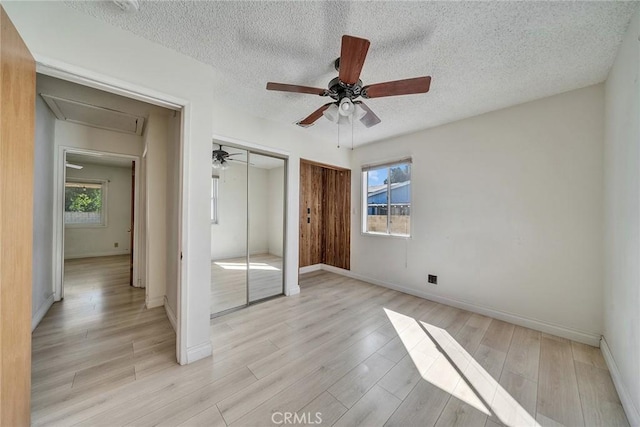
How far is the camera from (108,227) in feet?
21.0

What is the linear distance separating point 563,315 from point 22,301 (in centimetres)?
426

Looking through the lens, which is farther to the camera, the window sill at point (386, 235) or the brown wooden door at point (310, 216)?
the brown wooden door at point (310, 216)

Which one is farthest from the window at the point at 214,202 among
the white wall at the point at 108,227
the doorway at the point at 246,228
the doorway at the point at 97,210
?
the white wall at the point at 108,227

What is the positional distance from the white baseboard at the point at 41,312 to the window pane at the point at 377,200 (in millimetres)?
4368

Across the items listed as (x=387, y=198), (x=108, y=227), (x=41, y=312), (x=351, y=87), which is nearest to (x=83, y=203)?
(x=108, y=227)

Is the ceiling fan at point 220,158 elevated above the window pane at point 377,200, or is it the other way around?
the ceiling fan at point 220,158

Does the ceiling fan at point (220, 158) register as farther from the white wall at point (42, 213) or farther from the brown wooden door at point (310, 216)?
the brown wooden door at point (310, 216)

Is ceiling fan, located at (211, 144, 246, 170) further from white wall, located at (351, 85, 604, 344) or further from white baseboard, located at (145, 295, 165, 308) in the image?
white wall, located at (351, 85, 604, 344)

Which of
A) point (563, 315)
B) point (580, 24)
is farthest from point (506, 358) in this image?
point (580, 24)

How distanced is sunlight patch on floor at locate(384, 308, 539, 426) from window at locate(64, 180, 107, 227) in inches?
311

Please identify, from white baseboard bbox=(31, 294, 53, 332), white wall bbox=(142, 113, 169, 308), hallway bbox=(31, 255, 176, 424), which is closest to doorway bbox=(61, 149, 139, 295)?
white baseboard bbox=(31, 294, 53, 332)

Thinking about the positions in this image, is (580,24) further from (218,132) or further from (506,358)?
(218,132)

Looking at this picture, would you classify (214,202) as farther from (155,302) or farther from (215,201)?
(155,302)

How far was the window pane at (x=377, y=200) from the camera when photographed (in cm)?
402
